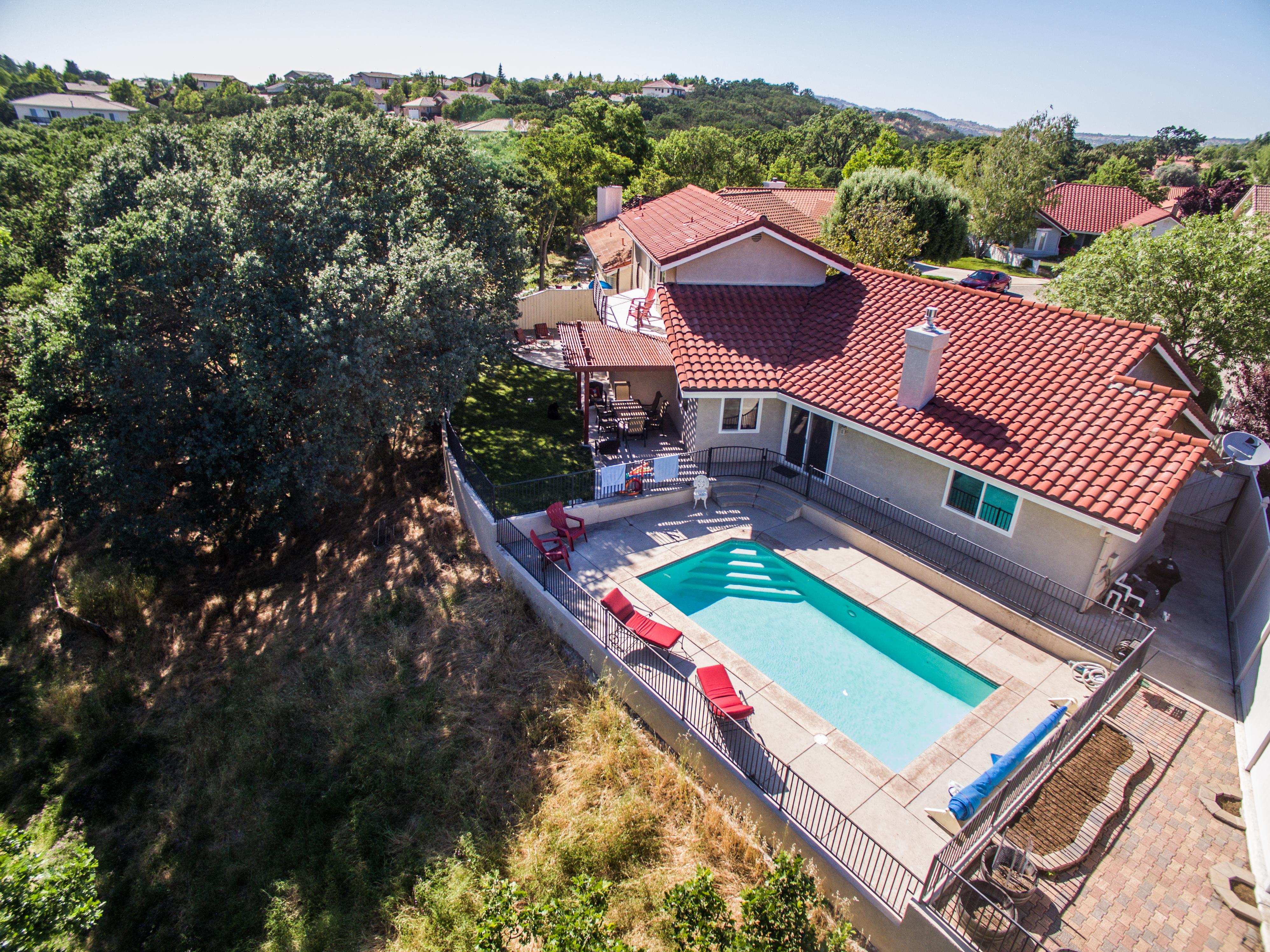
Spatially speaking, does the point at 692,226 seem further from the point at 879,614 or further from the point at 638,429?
the point at 879,614

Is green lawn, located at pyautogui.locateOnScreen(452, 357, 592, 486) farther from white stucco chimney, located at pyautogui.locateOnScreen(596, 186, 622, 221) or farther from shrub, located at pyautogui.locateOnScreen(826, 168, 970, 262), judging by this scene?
shrub, located at pyautogui.locateOnScreen(826, 168, 970, 262)

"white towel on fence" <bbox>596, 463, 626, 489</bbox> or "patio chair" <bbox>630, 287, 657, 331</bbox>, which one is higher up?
"patio chair" <bbox>630, 287, 657, 331</bbox>

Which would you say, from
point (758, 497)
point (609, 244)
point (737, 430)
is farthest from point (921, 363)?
point (609, 244)

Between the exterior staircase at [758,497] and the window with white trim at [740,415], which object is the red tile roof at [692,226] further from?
the exterior staircase at [758,497]

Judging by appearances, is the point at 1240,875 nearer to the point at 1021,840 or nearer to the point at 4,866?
the point at 1021,840

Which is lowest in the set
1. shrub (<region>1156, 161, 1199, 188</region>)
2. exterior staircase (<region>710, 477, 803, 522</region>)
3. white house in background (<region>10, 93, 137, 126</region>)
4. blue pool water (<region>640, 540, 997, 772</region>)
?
blue pool water (<region>640, 540, 997, 772</region>)

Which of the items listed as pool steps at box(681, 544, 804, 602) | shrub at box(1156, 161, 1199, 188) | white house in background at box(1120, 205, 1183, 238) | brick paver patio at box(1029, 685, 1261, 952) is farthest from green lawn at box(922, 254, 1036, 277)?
shrub at box(1156, 161, 1199, 188)
